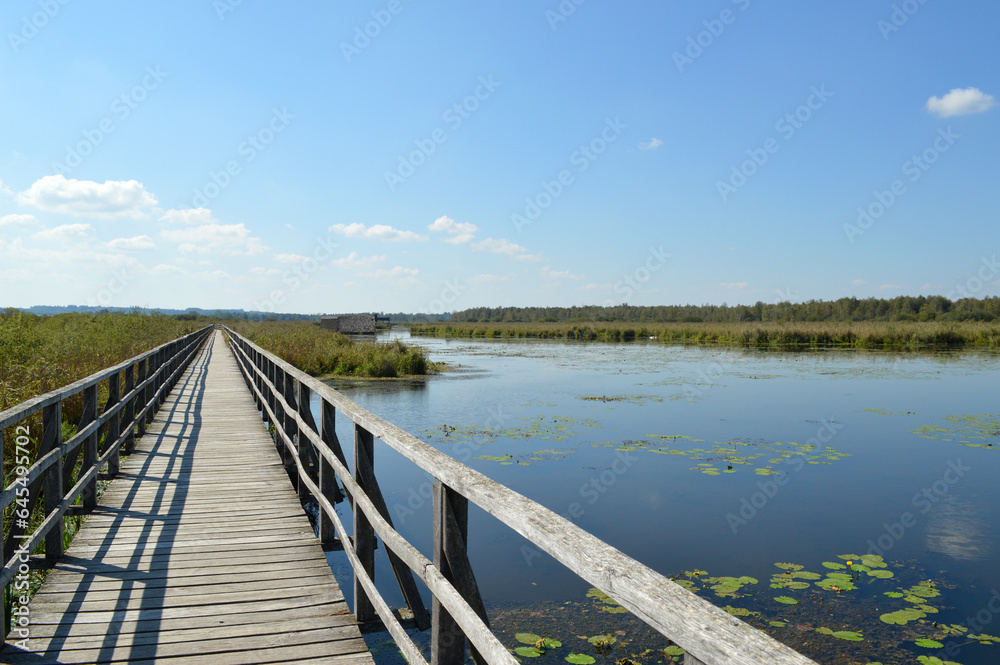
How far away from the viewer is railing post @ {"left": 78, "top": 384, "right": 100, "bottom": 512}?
16.1ft

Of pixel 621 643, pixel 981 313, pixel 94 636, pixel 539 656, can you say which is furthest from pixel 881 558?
pixel 981 313

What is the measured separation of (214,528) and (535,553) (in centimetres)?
333

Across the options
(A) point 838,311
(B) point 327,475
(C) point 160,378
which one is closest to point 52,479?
(B) point 327,475

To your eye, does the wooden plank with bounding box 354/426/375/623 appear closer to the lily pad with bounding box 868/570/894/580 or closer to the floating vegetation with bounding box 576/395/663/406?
the lily pad with bounding box 868/570/894/580

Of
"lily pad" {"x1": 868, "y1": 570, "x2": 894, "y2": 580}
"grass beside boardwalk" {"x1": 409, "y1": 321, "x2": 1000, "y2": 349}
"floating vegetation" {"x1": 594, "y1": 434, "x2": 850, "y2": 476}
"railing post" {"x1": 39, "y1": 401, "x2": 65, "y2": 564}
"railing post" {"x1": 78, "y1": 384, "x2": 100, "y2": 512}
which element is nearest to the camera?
"railing post" {"x1": 39, "y1": 401, "x2": 65, "y2": 564}

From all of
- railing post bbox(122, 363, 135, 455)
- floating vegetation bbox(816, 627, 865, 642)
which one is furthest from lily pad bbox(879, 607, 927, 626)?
railing post bbox(122, 363, 135, 455)

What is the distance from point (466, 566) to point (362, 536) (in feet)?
4.80

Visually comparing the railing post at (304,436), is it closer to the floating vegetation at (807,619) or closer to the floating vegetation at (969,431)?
the floating vegetation at (807,619)

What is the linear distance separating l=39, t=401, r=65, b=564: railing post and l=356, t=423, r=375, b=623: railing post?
193cm

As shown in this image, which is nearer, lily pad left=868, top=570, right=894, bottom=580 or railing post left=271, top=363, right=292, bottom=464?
lily pad left=868, top=570, right=894, bottom=580

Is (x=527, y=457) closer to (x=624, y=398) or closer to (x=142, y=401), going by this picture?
(x=142, y=401)

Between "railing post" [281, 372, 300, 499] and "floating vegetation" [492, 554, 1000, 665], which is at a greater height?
"railing post" [281, 372, 300, 499]

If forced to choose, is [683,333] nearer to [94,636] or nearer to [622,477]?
[622,477]

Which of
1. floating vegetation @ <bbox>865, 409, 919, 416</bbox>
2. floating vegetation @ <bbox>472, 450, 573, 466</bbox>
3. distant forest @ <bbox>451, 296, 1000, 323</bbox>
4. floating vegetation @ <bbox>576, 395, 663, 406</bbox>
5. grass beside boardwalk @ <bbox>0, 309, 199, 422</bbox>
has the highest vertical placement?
distant forest @ <bbox>451, 296, 1000, 323</bbox>
